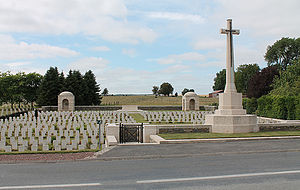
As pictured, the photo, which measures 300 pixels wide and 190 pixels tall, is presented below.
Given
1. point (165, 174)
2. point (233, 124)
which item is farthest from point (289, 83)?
point (165, 174)

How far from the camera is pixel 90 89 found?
146ft

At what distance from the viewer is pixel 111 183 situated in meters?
5.16

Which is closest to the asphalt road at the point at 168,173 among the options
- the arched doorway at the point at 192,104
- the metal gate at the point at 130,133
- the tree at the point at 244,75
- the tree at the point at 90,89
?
the metal gate at the point at 130,133

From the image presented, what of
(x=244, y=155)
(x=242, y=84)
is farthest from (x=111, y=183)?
(x=242, y=84)

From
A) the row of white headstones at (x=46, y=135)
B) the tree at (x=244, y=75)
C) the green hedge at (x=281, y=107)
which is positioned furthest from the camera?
the tree at (x=244, y=75)

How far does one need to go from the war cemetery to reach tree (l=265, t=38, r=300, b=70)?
0.22 m

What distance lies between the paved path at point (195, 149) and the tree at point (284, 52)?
4201 centimetres

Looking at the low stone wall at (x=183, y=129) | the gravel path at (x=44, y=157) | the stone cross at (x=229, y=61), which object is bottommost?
the gravel path at (x=44, y=157)

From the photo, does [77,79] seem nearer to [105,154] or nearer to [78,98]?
[78,98]

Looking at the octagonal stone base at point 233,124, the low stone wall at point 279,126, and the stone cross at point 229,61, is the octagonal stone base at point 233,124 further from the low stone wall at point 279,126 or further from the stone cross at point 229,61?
the stone cross at point 229,61

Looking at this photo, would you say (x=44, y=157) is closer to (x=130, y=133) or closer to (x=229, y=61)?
(x=130, y=133)

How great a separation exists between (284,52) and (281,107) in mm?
31611

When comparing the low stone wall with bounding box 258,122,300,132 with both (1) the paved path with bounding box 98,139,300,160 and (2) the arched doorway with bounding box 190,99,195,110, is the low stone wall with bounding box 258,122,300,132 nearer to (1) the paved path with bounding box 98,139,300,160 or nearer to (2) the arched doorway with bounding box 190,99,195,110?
(1) the paved path with bounding box 98,139,300,160

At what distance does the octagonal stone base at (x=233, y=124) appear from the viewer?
40.1ft
